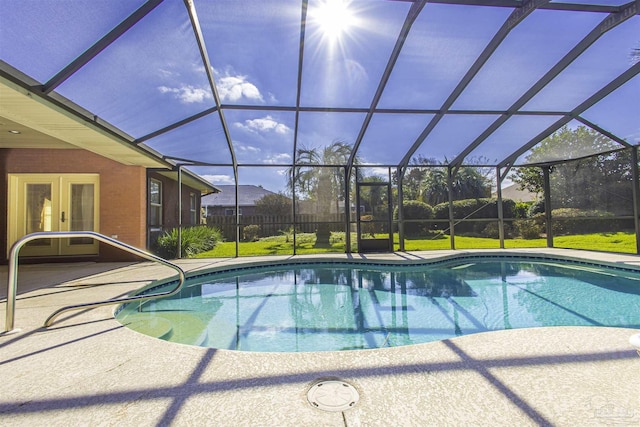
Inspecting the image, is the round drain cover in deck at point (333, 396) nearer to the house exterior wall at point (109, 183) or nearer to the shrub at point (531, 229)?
the house exterior wall at point (109, 183)

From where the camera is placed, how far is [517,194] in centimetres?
1351

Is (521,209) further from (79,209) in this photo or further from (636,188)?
(79,209)

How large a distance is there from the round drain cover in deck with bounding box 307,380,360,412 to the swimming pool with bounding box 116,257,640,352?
1.44 meters

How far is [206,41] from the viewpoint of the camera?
4.18 m

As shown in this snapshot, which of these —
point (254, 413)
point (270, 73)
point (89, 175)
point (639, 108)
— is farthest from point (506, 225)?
point (89, 175)

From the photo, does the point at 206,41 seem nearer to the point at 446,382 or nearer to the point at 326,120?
the point at 326,120

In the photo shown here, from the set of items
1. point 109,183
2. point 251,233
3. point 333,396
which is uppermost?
point 109,183

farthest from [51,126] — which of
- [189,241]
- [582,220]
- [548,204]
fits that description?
[582,220]

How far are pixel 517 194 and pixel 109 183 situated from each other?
618 inches

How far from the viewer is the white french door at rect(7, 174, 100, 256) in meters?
6.60

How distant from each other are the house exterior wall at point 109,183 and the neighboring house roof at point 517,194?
13.7 meters

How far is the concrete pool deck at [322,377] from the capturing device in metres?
1.38

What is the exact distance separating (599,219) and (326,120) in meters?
8.18

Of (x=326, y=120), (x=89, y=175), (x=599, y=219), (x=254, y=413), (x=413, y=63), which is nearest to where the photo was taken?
(x=254, y=413)
